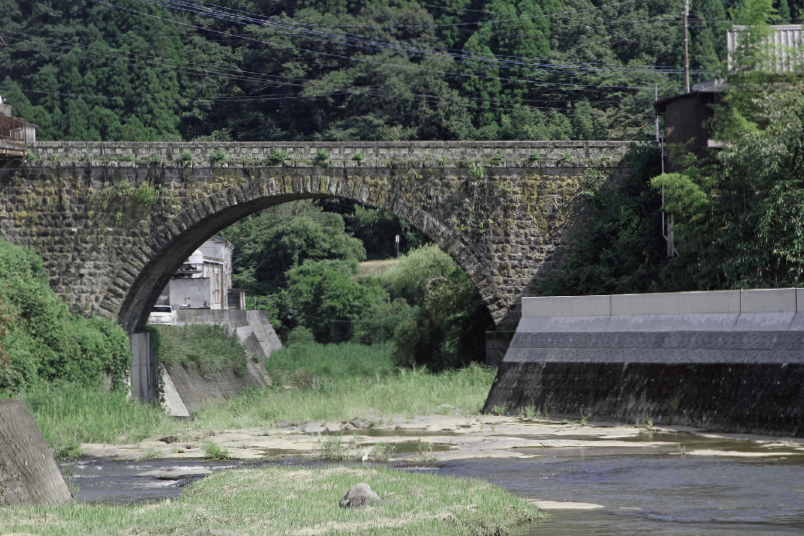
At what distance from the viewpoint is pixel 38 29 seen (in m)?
59.7

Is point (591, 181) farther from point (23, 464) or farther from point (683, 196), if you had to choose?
point (23, 464)

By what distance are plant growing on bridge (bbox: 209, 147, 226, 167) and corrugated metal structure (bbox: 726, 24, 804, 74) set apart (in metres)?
11.9

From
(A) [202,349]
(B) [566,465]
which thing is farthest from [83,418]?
(A) [202,349]

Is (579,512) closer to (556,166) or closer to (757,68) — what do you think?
(757,68)

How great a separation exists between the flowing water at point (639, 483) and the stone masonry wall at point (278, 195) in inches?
444

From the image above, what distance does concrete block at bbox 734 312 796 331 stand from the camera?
555 inches

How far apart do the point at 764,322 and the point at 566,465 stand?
478 cm

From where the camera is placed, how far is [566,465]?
11.2m

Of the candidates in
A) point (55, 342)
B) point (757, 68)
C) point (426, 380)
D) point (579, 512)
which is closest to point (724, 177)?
point (757, 68)

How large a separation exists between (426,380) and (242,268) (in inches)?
1467

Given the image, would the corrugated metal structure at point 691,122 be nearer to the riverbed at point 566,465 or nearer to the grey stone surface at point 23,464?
the riverbed at point 566,465

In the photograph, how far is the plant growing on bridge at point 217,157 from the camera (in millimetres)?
24891

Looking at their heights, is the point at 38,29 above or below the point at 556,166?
above

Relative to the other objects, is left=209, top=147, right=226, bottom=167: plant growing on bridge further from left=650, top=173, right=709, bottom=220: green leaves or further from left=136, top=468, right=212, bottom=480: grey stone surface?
left=136, top=468, right=212, bottom=480: grey stone surface
